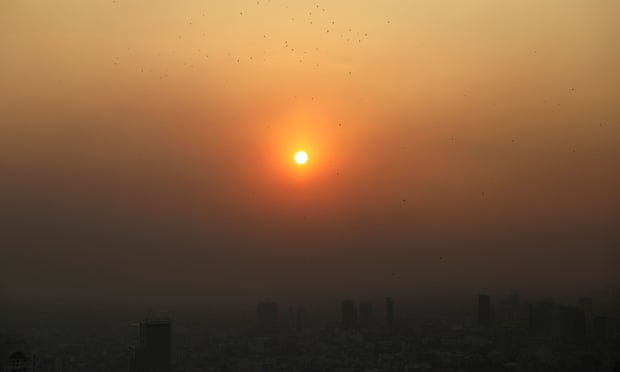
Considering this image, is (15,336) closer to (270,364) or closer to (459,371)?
(270,364)

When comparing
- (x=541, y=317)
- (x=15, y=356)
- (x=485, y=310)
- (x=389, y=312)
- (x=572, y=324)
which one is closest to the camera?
(x=15, y=356)

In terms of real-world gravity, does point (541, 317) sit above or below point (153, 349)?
above

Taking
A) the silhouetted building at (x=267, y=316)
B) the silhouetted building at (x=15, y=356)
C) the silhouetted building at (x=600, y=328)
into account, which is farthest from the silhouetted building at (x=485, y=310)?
the silhouetted building at (x=15, y=356)

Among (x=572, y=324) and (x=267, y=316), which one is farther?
(x=267, y=316)

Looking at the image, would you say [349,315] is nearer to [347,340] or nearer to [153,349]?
[347,340]

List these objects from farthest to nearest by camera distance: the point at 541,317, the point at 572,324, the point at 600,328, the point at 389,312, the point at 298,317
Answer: the point at 298,317, the point at 389,312, the point at 541,317, the point at 572,324, the point at 600,328

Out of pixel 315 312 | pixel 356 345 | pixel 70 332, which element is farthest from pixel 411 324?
pixel 70 332

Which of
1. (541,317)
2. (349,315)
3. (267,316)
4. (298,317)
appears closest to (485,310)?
(541,317)

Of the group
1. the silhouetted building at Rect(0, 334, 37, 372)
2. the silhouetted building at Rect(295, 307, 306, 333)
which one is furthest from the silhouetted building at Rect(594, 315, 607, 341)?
the silhouetted building at Rect(0, 334, 37, 372)
